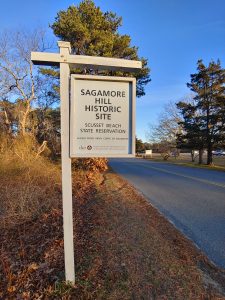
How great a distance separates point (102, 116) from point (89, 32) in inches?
682

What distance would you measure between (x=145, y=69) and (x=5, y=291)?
20.5 m

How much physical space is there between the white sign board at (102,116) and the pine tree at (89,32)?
14963 millimetres

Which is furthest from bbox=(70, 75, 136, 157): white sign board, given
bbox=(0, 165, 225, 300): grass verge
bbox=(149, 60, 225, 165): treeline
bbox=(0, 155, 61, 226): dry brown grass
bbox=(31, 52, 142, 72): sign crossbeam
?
bbox=(149, 60, 225, 165): treeline

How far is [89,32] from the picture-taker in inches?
770

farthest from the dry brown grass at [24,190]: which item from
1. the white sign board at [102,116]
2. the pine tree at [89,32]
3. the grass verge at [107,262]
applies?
the pine tree at [89,32]

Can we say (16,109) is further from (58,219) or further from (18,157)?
(58,219)

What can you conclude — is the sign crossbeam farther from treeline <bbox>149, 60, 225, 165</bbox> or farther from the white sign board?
treeline <bbox>149, 60, 225, 165</bbox>

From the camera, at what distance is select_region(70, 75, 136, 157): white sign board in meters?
3.70

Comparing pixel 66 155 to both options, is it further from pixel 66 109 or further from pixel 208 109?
pixel 208 109

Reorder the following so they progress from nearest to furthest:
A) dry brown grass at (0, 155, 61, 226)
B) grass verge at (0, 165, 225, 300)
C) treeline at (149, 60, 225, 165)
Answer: grass verge at (0, 165, 225, 300) → dry brown grass at (0, 155, 61, 226) → treeline at (149, 60, 225, 165)

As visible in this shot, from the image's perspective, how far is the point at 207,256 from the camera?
16.9ft

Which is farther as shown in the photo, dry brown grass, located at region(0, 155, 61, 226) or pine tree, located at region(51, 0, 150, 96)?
pine tree, located at region(51, 0, 150, 96)

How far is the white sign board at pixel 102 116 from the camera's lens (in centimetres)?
370

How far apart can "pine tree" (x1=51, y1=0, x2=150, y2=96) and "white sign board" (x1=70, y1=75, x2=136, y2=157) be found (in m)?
15.0
